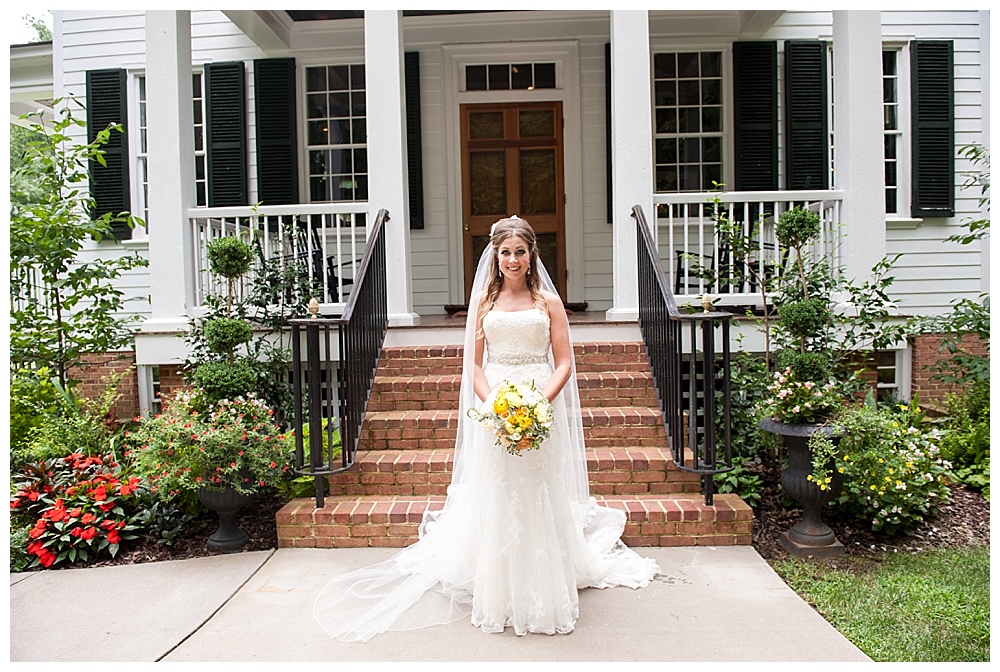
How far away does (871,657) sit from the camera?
2842 millimetres

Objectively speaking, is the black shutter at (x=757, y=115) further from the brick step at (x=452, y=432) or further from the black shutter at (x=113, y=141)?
the black shutter at (x=113, y=141)

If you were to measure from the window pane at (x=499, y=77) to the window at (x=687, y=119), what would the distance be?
1.69 m

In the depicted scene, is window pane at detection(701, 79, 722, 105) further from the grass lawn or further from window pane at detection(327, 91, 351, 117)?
the grass lawn

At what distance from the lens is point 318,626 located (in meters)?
3.09

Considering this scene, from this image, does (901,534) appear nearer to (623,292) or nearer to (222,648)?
(623,292)

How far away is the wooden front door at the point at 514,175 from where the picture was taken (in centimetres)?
796

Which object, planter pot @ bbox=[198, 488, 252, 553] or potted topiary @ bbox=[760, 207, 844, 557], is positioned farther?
planter pot @ bbox=[198, 488, 252, 553]

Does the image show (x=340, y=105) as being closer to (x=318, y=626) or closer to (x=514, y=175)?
(x=514, y=175)

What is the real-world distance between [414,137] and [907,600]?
639 centimetres

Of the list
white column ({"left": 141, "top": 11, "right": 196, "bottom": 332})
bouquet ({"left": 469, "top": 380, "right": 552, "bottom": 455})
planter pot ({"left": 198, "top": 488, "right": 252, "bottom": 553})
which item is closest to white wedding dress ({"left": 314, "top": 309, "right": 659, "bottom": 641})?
bouquet ({"left": 469, "top": 380, "right": 552, "bottom": 455})

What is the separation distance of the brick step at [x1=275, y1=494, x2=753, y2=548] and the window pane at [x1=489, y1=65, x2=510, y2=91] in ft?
18.0

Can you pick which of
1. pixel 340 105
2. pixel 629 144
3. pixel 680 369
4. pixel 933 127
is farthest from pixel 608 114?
pixel 680 369

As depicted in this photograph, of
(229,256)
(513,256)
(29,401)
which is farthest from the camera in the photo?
(29,401)

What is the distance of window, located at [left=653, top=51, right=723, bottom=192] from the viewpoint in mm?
7699
